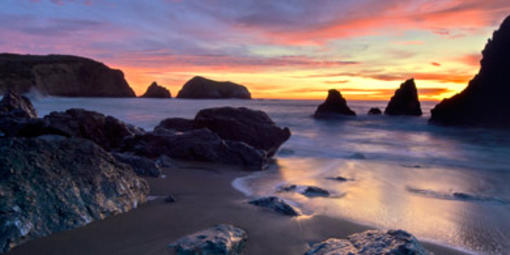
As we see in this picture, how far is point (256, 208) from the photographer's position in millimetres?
3533

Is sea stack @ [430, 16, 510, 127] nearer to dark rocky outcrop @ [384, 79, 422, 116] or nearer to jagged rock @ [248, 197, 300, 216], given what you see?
dark rocky outcrop @ [384, 79, 422, 116]

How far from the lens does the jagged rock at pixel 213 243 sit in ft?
7.38

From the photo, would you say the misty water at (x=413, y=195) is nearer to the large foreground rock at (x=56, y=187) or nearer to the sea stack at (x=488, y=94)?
the large foreground rock at (x=56, y=187)

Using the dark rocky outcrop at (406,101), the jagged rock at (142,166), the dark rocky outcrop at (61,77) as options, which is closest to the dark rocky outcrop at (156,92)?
the dark rocky outcrop at (61,77)

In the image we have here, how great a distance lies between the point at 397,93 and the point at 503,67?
17.1 m

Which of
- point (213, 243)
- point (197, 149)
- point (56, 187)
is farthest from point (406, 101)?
point (56, 187)

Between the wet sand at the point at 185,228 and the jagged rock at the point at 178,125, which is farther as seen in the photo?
the jagged rock at the point at 178,125

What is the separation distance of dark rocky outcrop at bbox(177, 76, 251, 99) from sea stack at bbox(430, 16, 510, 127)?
370 ft

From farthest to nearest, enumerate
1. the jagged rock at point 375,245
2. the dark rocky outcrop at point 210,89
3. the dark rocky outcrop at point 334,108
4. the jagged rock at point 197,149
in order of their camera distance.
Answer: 1. the dark rocky outcrop at point 210,89
2. the dark rocky outcrop at point 334,108
3. the jagged rock at point 197,149
4. the jagged rock at point 375,245

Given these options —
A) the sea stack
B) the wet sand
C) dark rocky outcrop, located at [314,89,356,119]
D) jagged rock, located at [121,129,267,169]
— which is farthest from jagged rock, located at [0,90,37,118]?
dark rocky outcrop, located at [314,89,356,119]

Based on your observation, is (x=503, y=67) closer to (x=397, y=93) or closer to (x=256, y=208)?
(x=397, y=93)

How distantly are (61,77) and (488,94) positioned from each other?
91.9 metres

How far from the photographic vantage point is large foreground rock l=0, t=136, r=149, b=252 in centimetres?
228

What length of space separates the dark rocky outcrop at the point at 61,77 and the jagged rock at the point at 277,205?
63.8m
